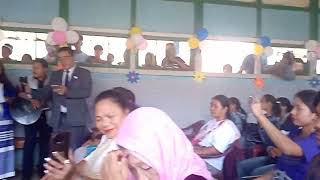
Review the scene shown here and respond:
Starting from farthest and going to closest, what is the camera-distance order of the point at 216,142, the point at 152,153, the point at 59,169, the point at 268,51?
the point at 268,51 → the point at 216,142 → the point at 59,169 → the point at 152,153

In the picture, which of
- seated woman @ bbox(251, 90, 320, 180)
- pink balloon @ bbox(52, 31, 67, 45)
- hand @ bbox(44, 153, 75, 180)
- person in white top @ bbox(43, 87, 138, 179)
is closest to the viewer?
hand @ bbox(44, 153, 75, 180)

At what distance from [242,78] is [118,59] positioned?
1.73 metres

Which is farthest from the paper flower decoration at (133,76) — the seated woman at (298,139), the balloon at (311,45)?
the seated woman at (298,139)

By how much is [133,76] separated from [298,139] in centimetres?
351

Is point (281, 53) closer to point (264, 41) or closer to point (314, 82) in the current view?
point (264, 41)

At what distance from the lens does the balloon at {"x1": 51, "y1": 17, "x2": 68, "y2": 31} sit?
5418 millimetres

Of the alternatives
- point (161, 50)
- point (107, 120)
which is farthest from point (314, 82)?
point (107, 120)

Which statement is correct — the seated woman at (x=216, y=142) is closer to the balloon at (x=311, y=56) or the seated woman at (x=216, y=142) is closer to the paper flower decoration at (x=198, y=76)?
the paper flower decoration at (x=198, y=76)

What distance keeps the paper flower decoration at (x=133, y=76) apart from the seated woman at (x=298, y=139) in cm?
333

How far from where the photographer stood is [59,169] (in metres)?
1.84

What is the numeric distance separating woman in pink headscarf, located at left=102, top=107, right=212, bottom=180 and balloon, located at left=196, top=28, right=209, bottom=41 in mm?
4540

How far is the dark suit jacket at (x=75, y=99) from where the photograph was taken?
4.52 m

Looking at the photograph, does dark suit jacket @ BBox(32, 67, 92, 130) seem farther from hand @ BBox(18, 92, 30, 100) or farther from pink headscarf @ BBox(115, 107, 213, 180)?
pink headscarf @ BBox(115, 107, 213, 180)

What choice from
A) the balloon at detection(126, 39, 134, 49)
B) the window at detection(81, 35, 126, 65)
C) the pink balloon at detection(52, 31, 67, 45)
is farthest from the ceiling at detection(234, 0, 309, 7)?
the pink balloon at detection(52, 31, 67, 45)
